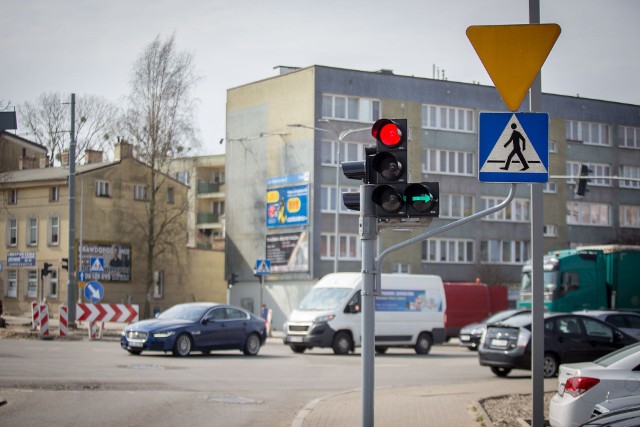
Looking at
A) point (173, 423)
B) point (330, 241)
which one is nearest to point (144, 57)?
point (330, 241)

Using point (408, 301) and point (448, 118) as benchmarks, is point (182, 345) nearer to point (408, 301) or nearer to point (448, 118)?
point (408, 301)

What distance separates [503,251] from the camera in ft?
221

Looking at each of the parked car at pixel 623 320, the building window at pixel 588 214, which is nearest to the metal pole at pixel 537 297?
the parked car at pixel 623 320

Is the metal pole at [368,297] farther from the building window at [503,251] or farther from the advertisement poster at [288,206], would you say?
the building window at [503,251]

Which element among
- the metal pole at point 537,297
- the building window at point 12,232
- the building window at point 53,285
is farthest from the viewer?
the building window at point 12,232

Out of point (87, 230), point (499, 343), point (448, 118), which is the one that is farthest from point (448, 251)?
point (499, 343)

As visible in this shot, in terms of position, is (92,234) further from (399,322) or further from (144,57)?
(399,322)

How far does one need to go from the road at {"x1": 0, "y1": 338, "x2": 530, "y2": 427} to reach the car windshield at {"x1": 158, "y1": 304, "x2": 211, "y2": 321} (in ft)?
3.52

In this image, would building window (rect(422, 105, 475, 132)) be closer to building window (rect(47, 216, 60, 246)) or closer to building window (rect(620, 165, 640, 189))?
building window (rect(620, 165, 640, 189))

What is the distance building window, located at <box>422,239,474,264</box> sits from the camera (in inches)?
2534

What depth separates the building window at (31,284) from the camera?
64.2 m

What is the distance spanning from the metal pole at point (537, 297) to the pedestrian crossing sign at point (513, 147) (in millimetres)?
1276

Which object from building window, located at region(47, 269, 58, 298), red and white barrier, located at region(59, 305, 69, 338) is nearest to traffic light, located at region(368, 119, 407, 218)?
red and white barrier, located at region(59, 305, 69, 338)

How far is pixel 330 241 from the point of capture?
6091 centimetres
